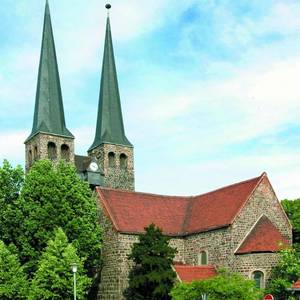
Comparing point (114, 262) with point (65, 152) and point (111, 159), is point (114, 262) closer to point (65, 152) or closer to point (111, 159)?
point (65, 152)

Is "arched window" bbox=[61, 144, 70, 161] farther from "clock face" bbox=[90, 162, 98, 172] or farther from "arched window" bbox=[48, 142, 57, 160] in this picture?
"clock face" bbox=[90, 162, 98, 172]

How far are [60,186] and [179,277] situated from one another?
1133 cm

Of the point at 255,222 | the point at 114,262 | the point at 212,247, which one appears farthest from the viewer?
the point at 114,262

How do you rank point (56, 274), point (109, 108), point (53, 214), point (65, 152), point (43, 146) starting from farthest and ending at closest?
point (109, 108), point (65, 152), point (43, 146), point (53, 214), point (56, 274)

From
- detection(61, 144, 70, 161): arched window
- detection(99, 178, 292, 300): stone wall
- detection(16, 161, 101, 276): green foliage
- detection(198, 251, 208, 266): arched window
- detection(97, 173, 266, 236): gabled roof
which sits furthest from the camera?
detection(61, 144, 70, 161): arched window

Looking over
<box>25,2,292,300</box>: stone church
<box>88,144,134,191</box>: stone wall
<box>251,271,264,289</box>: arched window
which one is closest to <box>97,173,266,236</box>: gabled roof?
<box>25,2,292,300</box>: stone church

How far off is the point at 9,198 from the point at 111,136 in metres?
23.7

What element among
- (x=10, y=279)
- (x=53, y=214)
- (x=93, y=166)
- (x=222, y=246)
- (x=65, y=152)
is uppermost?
(x=65, y=152)

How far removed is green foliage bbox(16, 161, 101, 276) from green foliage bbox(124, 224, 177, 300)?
4.83m

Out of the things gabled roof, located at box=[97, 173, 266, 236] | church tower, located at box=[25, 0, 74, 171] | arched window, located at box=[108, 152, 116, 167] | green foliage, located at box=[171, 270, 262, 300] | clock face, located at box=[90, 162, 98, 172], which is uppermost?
church tower, located at box=[25, 0, 74, 171]

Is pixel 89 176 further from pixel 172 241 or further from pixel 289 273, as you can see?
pixel 289 273

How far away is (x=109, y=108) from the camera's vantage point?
68.7m

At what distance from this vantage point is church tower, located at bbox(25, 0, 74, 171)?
6294cm

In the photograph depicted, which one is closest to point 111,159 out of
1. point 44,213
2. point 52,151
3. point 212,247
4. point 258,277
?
point 52,151
